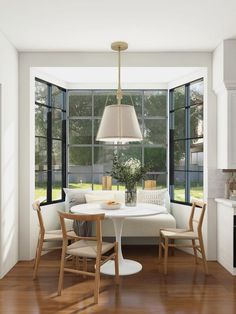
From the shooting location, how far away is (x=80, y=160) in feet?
19.1

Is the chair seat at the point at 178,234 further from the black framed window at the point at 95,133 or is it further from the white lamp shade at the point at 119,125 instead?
the black framed window at the point at 95,133

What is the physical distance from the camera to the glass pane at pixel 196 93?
4961 millimetres

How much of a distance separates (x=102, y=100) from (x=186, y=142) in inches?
67.0

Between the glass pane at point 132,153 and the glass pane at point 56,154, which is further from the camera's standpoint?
the glass pane at point 132,153

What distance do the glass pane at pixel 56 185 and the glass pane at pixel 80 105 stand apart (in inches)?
44.0

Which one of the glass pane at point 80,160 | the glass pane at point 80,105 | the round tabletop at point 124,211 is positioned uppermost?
the glass pane at point 80,105

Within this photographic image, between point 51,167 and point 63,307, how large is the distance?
260cm

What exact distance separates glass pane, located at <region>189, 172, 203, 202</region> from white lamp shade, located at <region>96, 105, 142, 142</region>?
1.57 m

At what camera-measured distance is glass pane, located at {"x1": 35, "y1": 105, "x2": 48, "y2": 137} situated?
16.4ft

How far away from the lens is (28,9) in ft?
11.1

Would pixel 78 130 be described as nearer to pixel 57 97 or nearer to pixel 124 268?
pixel 57 97

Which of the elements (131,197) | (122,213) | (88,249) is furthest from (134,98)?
(88,249)

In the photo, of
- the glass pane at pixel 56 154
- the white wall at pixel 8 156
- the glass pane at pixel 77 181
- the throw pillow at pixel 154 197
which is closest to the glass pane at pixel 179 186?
the throw pillow at pixel 154 197

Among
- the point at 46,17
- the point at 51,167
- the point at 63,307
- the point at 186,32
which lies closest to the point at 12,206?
the point at 51,167
